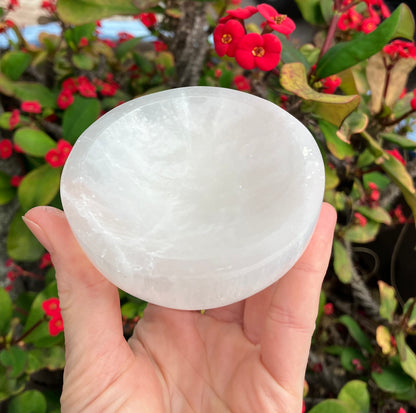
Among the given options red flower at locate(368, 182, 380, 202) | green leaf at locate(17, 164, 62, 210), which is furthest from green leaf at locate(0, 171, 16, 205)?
red flower at locate(368, 182, 380, 202)

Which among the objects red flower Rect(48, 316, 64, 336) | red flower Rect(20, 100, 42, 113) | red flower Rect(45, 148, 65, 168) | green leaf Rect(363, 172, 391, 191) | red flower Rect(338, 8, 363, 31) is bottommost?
red flower Rect(48, 316, 64, 336)

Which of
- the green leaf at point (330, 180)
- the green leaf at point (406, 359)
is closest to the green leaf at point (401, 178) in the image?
the green leaf at point (330, 180)

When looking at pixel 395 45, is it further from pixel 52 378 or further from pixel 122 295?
pixel 52 378

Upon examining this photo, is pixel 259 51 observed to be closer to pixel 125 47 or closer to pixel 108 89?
pixel 108 89

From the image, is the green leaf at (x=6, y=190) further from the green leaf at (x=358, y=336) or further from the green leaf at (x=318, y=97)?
the green leaf at (x=358, y=336)

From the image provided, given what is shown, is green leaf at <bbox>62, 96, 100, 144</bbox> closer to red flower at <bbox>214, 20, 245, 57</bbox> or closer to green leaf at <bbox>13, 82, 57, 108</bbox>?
green leaf at <bbox>13, 82, 57, 108</bbox>

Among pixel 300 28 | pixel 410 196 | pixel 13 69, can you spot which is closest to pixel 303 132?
pixel 410 196

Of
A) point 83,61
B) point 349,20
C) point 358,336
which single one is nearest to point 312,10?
point 349,20
